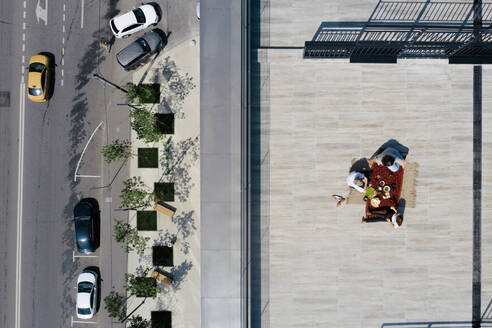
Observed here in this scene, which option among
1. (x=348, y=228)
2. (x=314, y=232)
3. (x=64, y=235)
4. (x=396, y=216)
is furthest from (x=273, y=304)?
(x=64, y=235)

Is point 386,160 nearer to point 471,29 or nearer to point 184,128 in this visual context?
point 471,29

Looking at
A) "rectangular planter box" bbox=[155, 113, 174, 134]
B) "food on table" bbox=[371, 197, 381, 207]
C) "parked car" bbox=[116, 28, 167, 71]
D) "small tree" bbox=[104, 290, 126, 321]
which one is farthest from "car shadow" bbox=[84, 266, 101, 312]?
"food on table" bbox=[371, 197, 381, 207]

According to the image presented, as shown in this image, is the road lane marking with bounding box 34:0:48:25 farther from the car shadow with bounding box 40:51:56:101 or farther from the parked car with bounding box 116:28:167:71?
the parked car with bounding box 116:28:167:71

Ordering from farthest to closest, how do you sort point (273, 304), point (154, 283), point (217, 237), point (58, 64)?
point (58, 64)
point (154, 283)
point (273, 304)
point (217, 237)

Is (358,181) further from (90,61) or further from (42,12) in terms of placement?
(42,12)

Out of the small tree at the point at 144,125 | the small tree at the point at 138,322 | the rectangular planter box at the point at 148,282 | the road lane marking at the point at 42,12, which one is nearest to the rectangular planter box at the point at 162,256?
the rectangular planter box at the point at 148,282
